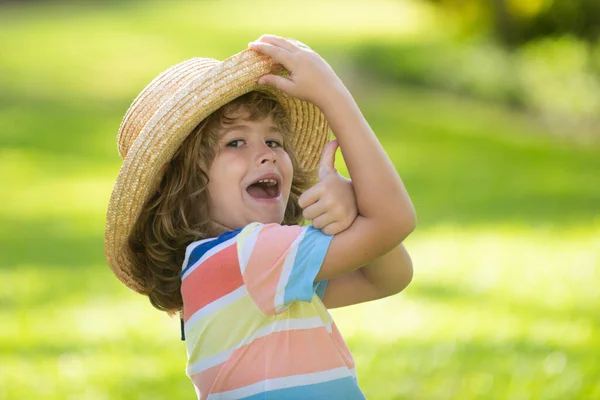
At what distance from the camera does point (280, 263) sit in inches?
100.0

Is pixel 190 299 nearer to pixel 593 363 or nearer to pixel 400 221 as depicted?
pixel 400 221

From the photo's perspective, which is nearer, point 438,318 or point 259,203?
point 259,203

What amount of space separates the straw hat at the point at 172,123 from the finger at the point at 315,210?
380mm

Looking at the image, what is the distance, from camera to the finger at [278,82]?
8.57 ft

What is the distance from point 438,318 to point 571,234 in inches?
110

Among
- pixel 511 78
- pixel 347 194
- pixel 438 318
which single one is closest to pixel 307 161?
pixel 347 194

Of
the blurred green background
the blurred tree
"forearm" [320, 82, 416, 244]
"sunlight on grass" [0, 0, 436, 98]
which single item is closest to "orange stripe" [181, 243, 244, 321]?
"forearm" [320, 82, 416, 244]

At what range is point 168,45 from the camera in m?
20.6

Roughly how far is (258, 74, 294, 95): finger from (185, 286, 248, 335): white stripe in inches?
20.0

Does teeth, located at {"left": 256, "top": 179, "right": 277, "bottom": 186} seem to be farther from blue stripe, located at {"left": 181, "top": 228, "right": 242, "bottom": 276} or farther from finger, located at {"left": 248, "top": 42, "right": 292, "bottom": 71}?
finger, located at {"left": 248, "top": 42, "right": 292, "bottom": 71}

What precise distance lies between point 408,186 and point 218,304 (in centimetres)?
906

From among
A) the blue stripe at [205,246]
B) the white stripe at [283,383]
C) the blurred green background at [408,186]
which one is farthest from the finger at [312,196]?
the blurred green background at [408,186]

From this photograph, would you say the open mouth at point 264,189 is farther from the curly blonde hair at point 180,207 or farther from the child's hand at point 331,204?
the child's hand at point 331,204

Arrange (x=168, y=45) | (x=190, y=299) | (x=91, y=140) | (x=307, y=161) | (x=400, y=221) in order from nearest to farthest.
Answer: (x=400, y=221), (x=190, y=299), (x=307, y=161), (x=91, y=140), (x=168, y=45)
